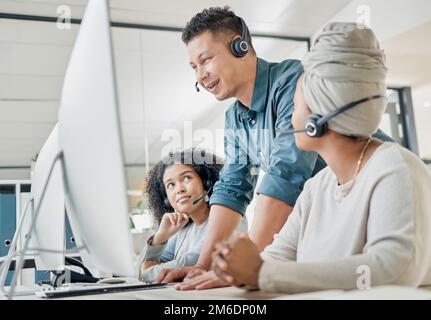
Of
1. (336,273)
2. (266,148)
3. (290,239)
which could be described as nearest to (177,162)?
(266,148)

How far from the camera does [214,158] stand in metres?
1.30

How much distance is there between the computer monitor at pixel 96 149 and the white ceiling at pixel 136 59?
1.48 feet

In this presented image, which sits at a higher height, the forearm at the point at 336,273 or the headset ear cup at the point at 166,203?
the headset ear cup at the point at 166,203

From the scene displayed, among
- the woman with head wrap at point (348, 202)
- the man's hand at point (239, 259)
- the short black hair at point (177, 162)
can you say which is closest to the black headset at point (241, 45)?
the short black hair at point (177, 162)

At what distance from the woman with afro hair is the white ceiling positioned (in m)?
0.06

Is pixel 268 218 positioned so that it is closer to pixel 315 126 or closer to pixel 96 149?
pixel 315 126

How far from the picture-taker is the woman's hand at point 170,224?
1269 mm

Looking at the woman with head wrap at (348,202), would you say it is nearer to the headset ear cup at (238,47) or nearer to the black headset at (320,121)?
the black headset at (320,121)

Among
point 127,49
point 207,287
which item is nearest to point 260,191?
point 207,287

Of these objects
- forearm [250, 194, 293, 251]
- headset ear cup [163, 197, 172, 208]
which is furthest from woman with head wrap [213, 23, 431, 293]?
headset ear cup [163, 197, 172, 208]

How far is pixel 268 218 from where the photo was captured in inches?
37.4

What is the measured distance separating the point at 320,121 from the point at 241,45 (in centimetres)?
49
